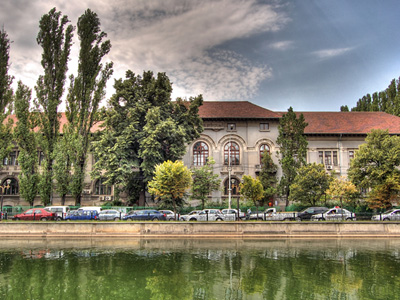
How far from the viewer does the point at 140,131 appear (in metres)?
37.4

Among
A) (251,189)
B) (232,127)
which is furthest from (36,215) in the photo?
(232,127)

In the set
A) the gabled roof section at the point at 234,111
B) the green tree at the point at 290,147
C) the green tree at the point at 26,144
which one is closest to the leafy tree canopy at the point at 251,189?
the green tree at the point at 290,147

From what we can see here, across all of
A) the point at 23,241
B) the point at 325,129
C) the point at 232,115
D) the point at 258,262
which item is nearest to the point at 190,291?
the point at 258,262

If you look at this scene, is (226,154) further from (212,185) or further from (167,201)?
(167,201)

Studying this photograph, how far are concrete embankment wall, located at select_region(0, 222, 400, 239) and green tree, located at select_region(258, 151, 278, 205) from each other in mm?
12416

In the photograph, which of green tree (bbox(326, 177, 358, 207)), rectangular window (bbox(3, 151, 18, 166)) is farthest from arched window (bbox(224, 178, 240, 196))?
rectangular window (bbox(3, 151, 18, 166))

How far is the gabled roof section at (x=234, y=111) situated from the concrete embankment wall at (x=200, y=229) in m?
19.7

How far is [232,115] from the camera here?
44344mm

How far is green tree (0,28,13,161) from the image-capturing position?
3891 cm

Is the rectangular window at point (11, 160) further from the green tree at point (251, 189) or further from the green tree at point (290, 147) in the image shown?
the green tree at point (290, 147)

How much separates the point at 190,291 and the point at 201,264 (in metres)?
4.51

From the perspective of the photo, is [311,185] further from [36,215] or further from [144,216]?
[36,215]

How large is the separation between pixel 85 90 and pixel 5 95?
9.85 metres

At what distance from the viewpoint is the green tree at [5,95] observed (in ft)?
128
